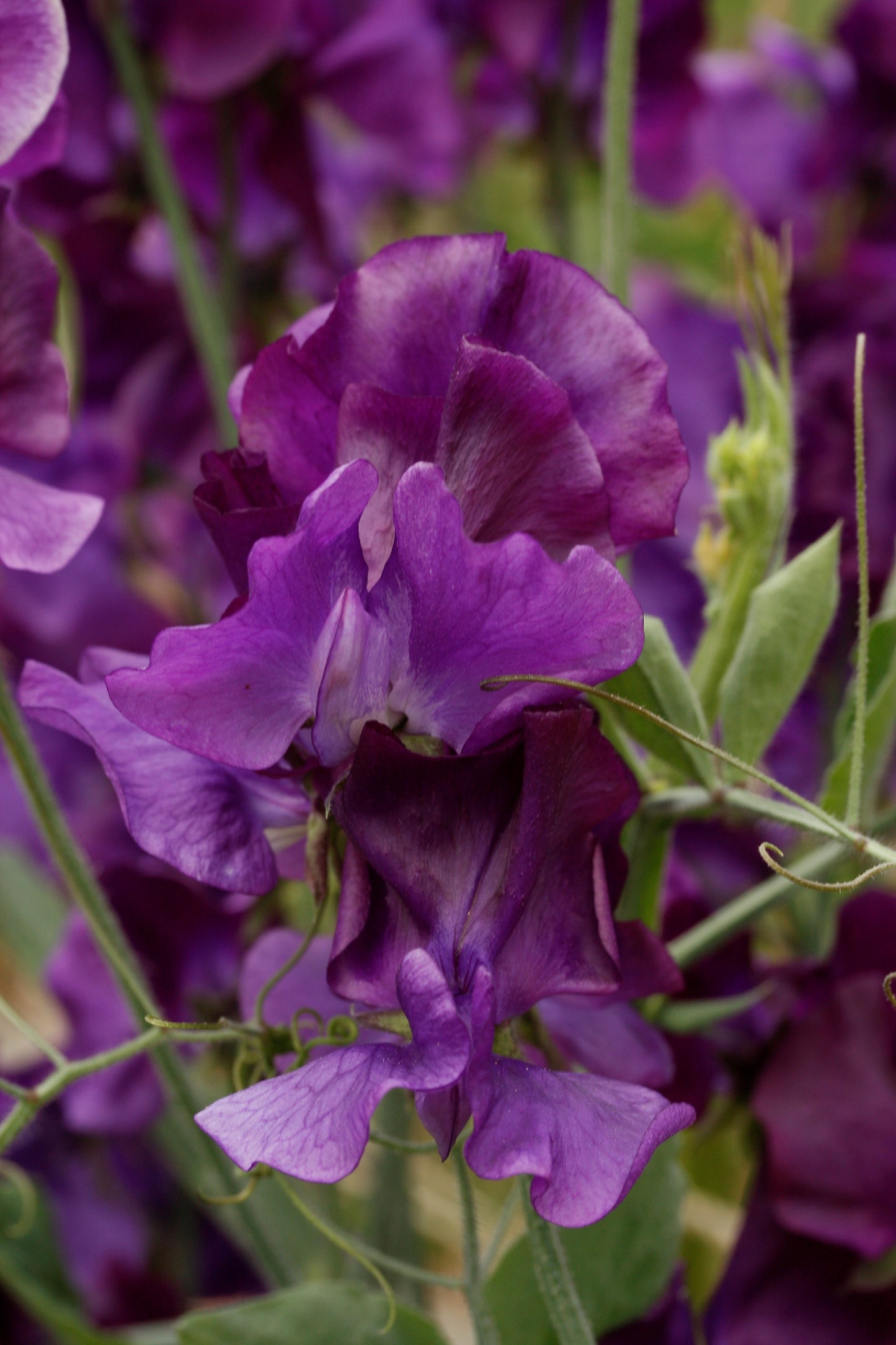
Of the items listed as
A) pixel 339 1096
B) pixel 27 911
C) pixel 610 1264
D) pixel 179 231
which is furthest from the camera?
pixel 27 911

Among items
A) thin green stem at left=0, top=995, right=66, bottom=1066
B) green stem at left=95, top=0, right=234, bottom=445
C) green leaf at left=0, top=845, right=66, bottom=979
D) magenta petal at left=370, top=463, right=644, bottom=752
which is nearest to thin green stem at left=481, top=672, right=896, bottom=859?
magenta petal at left=370, top=463, right=644, bottom=752

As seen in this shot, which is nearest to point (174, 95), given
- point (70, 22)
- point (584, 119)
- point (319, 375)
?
point (70, 22)

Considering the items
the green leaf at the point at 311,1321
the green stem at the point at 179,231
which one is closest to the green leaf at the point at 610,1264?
the green leaf at the point at 311,1321

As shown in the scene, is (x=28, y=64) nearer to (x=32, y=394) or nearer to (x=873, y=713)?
(x=32, y=394)

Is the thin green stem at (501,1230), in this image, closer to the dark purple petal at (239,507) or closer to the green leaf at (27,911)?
the dark purple petal at (239,507)

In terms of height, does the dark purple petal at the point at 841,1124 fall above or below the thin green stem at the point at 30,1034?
below

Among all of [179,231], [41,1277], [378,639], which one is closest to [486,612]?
[378,639]

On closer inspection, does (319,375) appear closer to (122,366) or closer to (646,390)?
(646,390)
